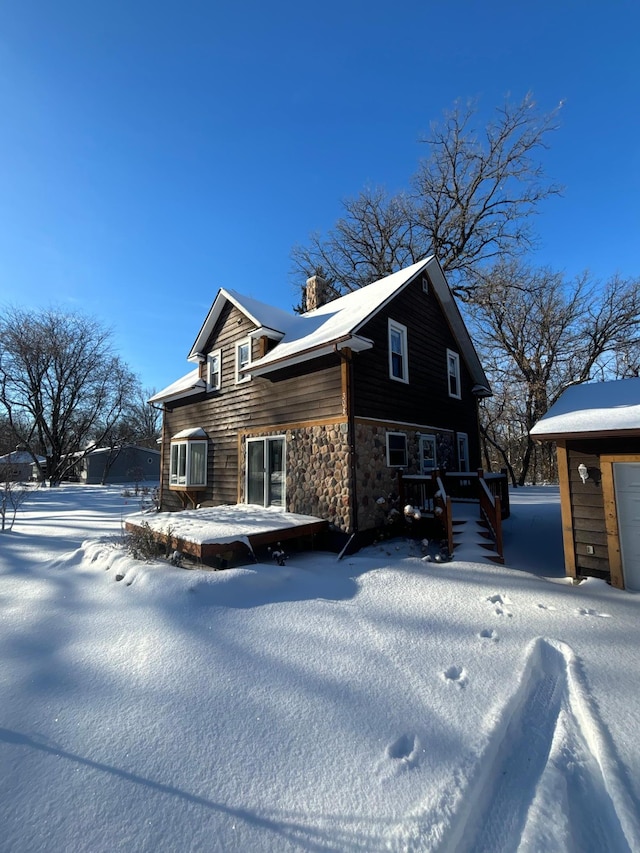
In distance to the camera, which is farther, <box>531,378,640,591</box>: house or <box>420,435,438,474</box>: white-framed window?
<box>420,435,438,474</box>: white-framed window

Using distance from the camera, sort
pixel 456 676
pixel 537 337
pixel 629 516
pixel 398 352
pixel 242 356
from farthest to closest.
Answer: pixel 537 337
pixel 242 356
pixel 398 352
pixel 629 516
pixel 456 676

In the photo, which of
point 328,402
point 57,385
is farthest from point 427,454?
point 57,385

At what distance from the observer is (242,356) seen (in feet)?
37.4

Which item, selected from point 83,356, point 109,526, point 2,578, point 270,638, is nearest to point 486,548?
point 270,638

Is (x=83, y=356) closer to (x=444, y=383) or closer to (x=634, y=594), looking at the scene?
(x=444, y=383)

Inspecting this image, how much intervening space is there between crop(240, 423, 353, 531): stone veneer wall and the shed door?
4.43m

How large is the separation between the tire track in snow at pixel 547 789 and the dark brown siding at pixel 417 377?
19.6ft

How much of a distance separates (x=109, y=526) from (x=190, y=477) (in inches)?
104

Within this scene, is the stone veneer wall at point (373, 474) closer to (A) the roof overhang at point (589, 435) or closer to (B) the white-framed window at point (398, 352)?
(B) the white-framed window at point (398, 352)

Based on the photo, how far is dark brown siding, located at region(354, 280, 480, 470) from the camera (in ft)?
28.7

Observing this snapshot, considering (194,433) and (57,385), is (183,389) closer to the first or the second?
(194,433)

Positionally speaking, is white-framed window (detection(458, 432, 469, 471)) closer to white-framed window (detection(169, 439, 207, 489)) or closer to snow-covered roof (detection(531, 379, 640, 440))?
snow-covered roof (detection(531, 379, 640, 440))

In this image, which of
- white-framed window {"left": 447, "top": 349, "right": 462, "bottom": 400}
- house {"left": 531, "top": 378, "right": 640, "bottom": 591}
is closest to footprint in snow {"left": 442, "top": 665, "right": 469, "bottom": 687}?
house {"left": 531, "top": 378, "right": 640, "bottom": 591}

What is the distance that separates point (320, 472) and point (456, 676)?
540cm
